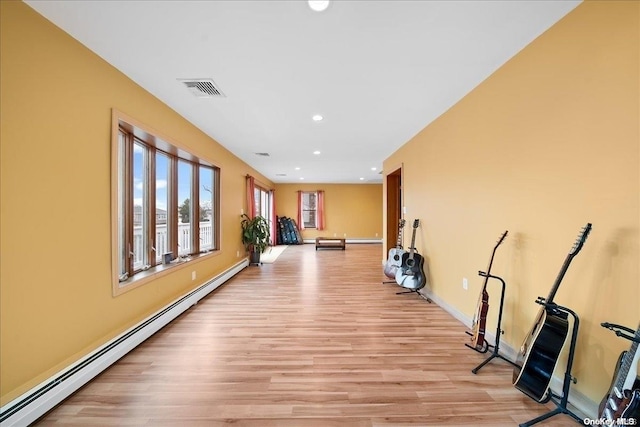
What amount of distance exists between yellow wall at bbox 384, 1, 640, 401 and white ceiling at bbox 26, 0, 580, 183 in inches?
9.7

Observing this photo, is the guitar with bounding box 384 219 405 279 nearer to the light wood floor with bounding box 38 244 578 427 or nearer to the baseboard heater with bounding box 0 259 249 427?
the light wood floor with bounding box 38 244 578 427

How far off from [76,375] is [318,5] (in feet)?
9.09

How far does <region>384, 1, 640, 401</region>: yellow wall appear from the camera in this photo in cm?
129

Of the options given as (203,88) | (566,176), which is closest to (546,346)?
(566,176)

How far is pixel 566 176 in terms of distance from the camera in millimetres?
1570

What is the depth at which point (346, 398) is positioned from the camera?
64.1 inches

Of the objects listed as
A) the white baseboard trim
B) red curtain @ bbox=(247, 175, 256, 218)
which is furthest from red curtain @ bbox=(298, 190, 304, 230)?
the white baseboard trim

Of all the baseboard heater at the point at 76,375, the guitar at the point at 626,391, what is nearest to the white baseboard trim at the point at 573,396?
the guitar at the point at 626,391

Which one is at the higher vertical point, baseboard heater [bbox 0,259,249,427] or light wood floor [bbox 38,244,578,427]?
baseboard heater [bbox 0,259,249,427]

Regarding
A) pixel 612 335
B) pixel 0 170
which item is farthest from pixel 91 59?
pixel 612 335

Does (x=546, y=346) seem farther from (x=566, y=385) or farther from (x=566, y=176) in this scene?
(x=566, y=176)

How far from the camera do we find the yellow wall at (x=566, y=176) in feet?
4.23

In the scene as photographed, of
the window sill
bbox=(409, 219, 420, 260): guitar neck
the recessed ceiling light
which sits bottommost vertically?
the window sill

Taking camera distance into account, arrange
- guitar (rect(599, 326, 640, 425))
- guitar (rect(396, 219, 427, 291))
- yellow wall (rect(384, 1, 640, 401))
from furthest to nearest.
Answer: guitar (rect(396, 219, 427, 291)) → yellow wall (rect(384, 1, 640, 401)) → guitar (rect(599, 326, 640, 425))
